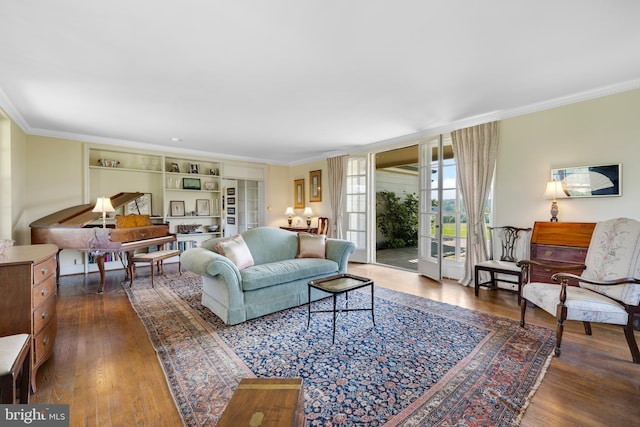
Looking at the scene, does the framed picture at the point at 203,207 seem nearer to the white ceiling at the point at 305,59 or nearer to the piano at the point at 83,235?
the piano at the point at 83,235

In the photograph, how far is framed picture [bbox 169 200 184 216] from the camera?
589cm

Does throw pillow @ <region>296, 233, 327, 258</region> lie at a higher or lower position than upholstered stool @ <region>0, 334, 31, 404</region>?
higher

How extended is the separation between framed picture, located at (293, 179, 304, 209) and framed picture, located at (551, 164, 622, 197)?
513cm

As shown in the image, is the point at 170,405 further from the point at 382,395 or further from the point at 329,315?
the point at 329,315

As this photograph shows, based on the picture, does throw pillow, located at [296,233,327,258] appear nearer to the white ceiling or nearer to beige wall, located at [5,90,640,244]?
the white ceiling

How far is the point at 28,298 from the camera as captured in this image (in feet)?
5.69

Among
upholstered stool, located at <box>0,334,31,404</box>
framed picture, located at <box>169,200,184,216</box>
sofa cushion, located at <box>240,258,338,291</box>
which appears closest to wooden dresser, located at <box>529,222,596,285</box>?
sofa cushion, located at <box>240,258,338,291</box>

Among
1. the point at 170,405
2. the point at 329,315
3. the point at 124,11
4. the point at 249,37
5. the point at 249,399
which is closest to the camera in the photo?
the point at 249,399

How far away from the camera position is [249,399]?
109 cm

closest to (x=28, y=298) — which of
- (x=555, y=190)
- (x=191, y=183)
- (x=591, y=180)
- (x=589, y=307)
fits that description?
(x=589, y=307)

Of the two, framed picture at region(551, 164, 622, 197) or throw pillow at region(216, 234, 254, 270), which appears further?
throw pillow at region(216, 234, 254, 270)

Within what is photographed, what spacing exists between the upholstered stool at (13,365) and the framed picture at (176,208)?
15.2 ft

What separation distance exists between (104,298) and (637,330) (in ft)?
19.8

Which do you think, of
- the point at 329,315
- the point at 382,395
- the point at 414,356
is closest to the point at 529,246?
the point at 414,356
